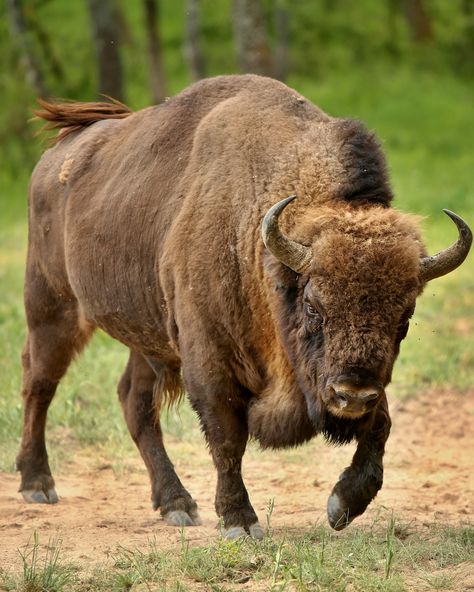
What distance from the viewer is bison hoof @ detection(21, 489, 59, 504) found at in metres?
7.20

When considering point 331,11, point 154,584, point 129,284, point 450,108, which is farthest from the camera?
point 331,11

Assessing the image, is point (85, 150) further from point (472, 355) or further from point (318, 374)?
point (472, 355)

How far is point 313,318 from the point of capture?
18.0 ft

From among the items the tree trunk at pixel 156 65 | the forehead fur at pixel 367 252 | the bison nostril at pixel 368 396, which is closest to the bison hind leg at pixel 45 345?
the forehead fur at pixel 367 252

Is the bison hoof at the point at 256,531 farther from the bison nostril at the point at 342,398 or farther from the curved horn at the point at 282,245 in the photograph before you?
the curved horn at the point at 282,245

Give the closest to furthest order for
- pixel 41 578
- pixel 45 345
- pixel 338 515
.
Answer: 1. pixel 41 578
2. pixel 338 515
3. pixel 45 345

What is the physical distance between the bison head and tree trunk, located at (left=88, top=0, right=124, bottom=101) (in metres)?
14.4

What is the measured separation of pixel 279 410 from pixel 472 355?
5.10 meters

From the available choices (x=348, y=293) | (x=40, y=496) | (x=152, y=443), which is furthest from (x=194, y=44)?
(x=348, y=293)

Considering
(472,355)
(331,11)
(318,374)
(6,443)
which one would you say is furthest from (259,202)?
(331,11)

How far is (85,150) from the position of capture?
7.54 m

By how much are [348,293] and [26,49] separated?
1986 centimetres

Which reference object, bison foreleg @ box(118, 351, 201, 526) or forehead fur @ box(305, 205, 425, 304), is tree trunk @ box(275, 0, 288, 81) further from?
forehead fur @ box(305, 205, 425, 304)

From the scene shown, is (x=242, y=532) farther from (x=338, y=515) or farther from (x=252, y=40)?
(x=252, y=40)
